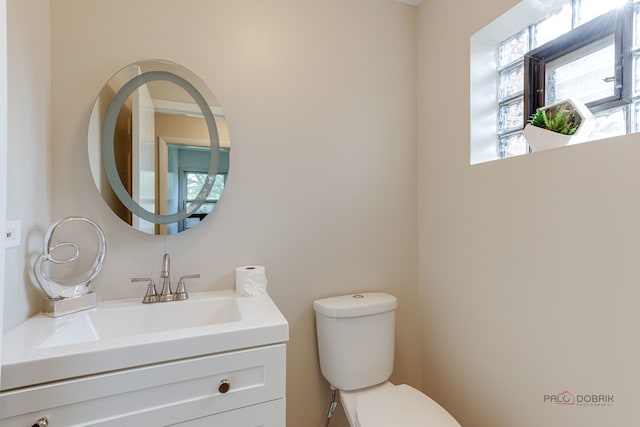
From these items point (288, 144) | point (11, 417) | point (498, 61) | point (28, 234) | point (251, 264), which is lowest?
point (11, 417)

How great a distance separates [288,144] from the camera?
1.47 meters

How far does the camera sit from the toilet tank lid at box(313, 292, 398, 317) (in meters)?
1.39

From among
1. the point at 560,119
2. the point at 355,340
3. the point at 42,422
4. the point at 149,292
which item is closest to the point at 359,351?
the point at 355,340

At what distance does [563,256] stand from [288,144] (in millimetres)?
Result: 1163

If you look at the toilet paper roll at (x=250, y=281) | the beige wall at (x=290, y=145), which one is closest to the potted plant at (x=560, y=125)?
the beige wall at (x=290, y=145)

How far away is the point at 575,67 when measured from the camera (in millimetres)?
1182

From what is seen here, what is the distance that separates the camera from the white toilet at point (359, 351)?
1312 mm

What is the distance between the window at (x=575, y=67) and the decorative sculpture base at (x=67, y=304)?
183 cm

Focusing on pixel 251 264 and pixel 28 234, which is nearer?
pixel 28 234

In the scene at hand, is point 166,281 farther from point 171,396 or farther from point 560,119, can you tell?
point 560,119

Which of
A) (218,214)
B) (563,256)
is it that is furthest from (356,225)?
(563,256)

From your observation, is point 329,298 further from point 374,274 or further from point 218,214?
point 218,214

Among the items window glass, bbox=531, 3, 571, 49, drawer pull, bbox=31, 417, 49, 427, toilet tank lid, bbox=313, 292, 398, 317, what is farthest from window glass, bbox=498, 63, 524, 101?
drawer pull, bbox=31, 417, 49, 427

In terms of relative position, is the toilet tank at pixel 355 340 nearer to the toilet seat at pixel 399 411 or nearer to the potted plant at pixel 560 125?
the toilet seat at pixel 399 411
